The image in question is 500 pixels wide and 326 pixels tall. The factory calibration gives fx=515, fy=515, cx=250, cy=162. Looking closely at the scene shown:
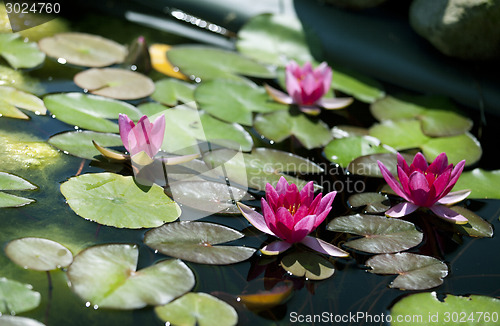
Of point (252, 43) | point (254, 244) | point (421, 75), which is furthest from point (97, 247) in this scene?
point (421, 75)

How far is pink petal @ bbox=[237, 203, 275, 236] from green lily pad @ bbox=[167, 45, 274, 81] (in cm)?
105

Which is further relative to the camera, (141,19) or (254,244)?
(141,19)

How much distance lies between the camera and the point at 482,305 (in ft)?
4.64

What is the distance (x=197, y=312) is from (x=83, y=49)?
163cm

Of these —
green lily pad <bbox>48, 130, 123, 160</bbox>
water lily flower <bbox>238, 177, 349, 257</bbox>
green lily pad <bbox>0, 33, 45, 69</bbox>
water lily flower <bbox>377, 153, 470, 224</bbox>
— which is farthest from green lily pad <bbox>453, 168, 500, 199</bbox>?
green lily pad <bbox>0, 33, 45, 69</bbox>

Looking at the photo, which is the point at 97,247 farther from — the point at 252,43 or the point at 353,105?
the point at 252,43

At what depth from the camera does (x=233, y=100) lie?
226 centimetres

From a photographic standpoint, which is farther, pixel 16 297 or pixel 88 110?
pixel 88 110

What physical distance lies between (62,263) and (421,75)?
2.02 metres

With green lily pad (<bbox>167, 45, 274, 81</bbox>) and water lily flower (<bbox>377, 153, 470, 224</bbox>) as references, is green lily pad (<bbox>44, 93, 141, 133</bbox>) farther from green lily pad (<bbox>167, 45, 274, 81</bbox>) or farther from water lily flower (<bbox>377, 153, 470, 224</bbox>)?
water lily flower (<bbox>377, 153, 470, 224</bbox>)

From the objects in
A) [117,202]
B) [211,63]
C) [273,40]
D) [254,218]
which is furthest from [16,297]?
[273,40]

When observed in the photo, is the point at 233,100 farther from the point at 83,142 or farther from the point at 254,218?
the point at 254,218

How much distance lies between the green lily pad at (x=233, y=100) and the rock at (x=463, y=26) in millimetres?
966

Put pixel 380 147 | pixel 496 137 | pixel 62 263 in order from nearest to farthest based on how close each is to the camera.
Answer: pixel 62 263 → pixel 380 147 → pixel 496 137
